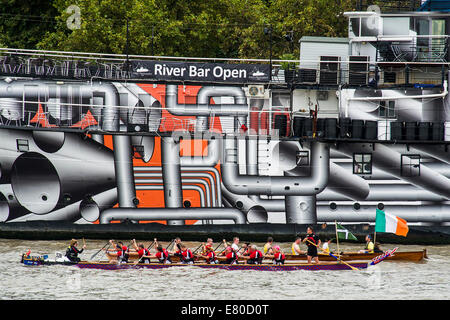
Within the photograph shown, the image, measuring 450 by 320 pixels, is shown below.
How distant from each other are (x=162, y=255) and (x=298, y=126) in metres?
9.43

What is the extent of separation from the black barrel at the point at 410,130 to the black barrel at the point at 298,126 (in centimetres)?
487

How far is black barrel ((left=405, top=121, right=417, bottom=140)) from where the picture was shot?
43903 millimetres

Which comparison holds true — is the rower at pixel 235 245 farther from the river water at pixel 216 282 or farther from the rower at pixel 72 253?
the rower at pixel 72 253

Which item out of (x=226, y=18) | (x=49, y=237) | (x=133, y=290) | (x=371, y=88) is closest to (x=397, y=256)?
(x=371, y=88)

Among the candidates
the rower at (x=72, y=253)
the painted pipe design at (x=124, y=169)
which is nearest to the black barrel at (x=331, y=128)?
the painted pipe design at (x=124, y=169)

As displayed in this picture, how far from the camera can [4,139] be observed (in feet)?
141

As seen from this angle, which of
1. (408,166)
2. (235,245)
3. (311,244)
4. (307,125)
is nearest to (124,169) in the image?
(235,245)

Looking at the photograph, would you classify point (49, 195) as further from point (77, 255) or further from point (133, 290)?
point (133, 290)

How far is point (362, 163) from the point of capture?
44000 millimetres

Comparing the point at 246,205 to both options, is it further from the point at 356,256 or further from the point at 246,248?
the point at 356,256

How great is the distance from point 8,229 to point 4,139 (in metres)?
4.15

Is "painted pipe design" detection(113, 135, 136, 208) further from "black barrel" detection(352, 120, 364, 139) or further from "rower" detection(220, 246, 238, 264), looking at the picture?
"black barrel" detection(352, 120, 364, 139)

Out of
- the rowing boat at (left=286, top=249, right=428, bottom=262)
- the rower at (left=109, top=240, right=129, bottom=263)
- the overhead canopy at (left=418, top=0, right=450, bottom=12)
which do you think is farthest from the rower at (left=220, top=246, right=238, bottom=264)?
the overhead canopy at (left=418, top=0, right=450, bottom=12)
